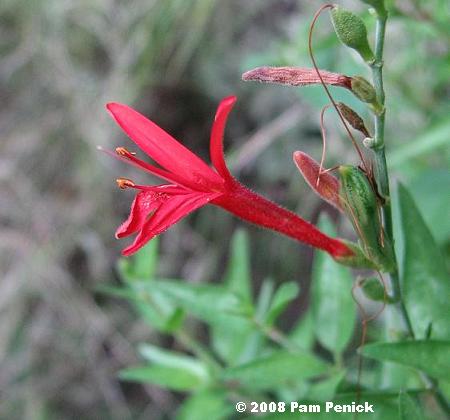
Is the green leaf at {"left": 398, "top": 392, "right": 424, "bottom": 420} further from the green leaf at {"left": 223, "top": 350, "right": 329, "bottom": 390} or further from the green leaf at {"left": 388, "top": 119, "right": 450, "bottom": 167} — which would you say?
the green leaf at {"left": 388, "top": 119, "right": 450, "bottom": 167}

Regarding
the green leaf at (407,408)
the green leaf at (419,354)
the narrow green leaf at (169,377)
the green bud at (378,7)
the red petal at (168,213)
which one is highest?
the green bud at (378,7)

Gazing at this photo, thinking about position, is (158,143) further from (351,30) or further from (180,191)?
(351,30)

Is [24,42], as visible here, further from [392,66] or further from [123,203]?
[392,66]

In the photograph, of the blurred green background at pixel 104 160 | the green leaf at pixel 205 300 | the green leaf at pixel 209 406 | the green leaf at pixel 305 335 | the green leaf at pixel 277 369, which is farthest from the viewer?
the blurred green background at pixel 104 160

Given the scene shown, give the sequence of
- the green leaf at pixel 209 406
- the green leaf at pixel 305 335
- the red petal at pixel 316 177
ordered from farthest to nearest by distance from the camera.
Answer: the green leaf at pixel 305 335 → the green leaf at pixel 209 406 → the red petal at pixel 316 177

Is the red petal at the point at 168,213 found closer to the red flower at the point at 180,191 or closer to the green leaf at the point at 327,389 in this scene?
the red flower at the point at 180,191

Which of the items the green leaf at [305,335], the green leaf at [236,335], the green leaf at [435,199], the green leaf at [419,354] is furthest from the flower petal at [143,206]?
the green leaf at [435,199]
